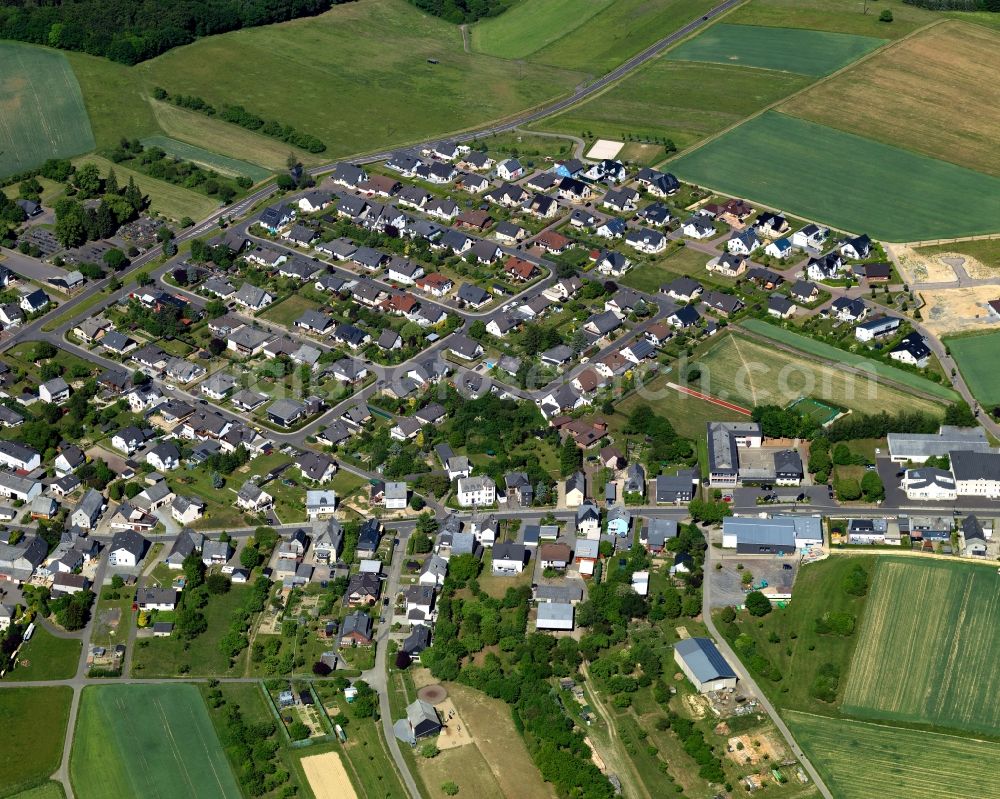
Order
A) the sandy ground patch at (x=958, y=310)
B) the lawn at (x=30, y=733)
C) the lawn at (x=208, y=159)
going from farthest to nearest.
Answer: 1. the lawn at (x=208, y=159)
2. the sandy ground patch at (x=958, y=310)
3. the lawn at (x=30, y=733)

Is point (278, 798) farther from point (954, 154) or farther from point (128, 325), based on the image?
point (954, 154)

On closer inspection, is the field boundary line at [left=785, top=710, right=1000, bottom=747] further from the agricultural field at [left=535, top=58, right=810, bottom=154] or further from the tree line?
the tree line

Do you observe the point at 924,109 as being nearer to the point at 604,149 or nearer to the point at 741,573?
the point at 604,149

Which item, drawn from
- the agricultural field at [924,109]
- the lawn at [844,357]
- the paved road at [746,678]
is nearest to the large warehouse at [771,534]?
the paved road at [746,678]

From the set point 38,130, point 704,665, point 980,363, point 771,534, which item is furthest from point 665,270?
point 38,130

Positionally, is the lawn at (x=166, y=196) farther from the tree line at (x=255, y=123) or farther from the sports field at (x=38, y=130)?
the tree line at (x=255, y=123)

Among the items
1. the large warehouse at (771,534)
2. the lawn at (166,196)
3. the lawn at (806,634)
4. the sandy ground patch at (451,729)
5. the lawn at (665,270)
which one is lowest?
the sandy ground patch at (451,729)
